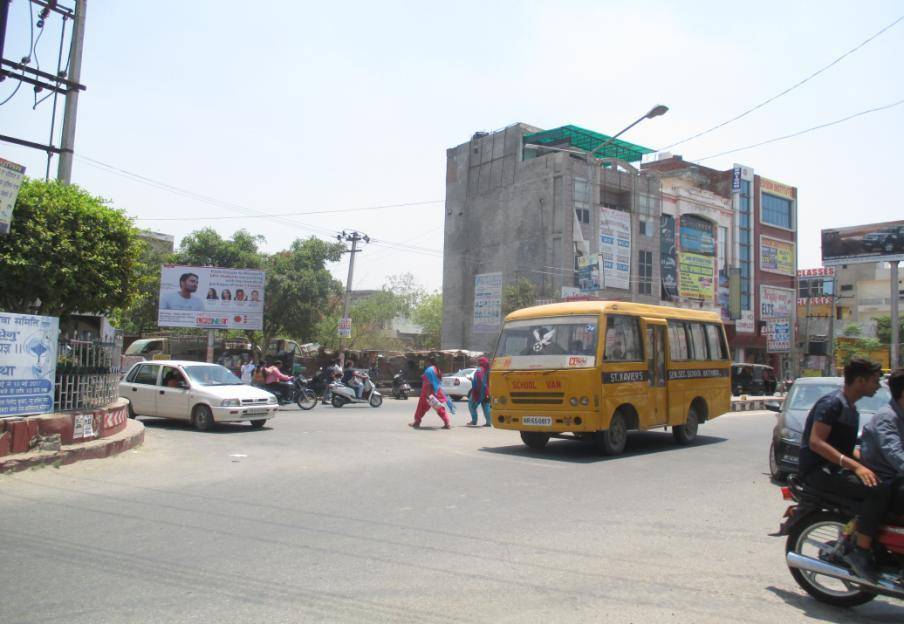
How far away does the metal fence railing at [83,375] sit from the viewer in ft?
35.5

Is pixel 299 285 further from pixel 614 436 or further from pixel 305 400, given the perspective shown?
pixel 614 436

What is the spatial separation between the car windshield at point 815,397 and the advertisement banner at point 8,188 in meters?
11.3

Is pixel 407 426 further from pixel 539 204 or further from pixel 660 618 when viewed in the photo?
pixel 539 204

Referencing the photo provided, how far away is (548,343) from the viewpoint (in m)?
12.6

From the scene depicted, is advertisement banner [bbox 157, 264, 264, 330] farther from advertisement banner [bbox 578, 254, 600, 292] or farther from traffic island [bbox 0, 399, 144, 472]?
advertisement banner [bbox 578, 254, 600, 292]

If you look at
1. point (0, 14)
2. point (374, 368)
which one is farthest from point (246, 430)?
point (374, 368)

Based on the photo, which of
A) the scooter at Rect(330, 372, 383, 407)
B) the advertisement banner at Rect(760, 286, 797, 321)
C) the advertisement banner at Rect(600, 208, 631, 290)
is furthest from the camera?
the advertisement banner at Rect(760, 286, 797, 321)

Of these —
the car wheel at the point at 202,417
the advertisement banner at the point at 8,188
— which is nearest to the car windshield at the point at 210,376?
the car wheel at the point at 202,417

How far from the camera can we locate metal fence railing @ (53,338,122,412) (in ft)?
35.5

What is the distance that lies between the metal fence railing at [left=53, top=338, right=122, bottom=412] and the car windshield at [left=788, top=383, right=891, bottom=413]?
10.8 m

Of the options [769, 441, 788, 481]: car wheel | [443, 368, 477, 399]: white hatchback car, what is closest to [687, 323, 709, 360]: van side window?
[769, 441, 788, 481]: car wheel

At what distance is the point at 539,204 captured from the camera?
47562 mm

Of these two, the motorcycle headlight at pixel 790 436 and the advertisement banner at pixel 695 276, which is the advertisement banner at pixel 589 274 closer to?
the advertisement banner at pixel 695 276

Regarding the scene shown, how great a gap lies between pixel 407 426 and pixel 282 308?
22.5 metres
